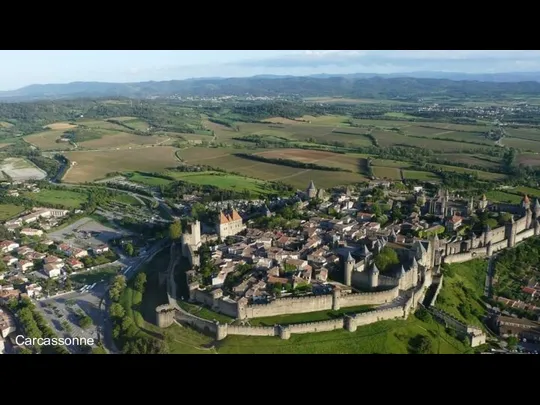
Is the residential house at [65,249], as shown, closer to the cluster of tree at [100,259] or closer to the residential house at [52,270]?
the cluster of tree at [100,259]

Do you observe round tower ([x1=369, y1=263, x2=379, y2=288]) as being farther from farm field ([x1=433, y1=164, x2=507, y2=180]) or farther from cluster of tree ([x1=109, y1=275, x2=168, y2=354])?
farm field ([x1=433, y1=164, x2=507, y2=180])

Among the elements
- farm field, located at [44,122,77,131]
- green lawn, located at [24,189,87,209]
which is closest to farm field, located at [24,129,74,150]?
farm field, located at [44,122,77,131]

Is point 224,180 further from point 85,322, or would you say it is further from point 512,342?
point 512,342

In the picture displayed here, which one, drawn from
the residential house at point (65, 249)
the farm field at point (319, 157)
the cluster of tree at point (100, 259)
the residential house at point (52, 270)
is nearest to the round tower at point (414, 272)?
the cluster of tree at point (100, 259)
